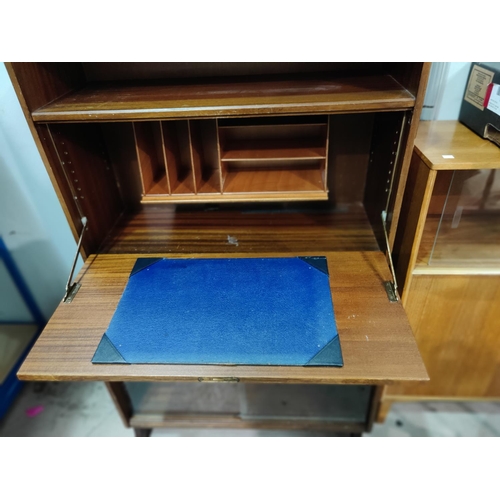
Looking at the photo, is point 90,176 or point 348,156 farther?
point 348,156

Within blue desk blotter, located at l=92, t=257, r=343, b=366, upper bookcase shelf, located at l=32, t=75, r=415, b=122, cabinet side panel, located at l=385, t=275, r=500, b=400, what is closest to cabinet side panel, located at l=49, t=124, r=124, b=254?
upper bookcase shelf, located at l=32, t=75, r=415, b=122

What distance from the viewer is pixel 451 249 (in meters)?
1.34

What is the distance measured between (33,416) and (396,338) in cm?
167

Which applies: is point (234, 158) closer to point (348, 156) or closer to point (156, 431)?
point (348, 156)

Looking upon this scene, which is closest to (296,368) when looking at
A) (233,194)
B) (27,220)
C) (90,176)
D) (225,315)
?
(225,315)

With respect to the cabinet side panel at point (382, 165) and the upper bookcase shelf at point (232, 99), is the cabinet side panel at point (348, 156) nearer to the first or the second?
the cabinet side panel at point (382, 165)

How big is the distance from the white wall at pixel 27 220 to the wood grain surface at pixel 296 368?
67cm

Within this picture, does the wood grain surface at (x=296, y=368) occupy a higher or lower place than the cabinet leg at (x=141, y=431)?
higher

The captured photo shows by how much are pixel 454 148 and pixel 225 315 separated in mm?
833

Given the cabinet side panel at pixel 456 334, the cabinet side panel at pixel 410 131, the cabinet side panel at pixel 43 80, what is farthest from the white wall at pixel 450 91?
the cabinet side panel at pixel 43 80

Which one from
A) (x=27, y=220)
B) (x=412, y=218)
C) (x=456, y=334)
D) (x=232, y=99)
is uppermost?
(x=232, y=99)

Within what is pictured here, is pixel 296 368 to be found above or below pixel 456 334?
above

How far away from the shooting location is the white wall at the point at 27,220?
1.51m

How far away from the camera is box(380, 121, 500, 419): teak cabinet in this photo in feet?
3.89
